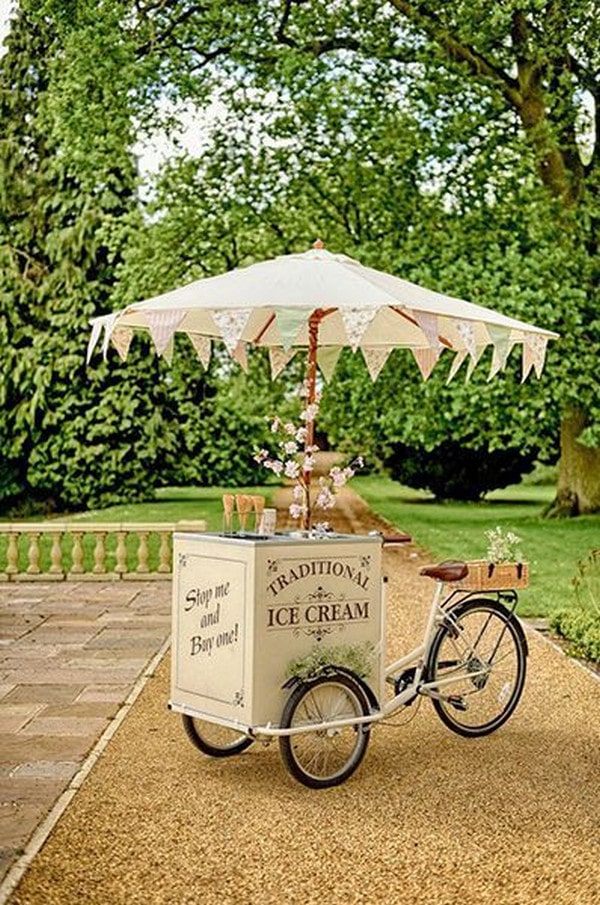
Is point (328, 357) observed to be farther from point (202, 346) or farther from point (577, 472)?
point (577, 472)

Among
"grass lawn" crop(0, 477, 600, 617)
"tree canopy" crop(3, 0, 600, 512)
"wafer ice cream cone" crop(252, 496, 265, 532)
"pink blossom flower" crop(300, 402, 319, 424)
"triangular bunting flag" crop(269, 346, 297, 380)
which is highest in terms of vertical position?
"tree canopy" crop(3, 0, 600, 512)

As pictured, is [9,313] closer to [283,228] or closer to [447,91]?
[283,228]

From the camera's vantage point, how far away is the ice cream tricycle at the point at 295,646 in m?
6.43

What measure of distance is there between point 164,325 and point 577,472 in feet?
53.9

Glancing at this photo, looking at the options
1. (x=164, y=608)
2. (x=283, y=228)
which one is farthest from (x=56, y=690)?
(x=283, y=228)

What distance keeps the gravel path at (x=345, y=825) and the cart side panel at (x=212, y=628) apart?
36 cm

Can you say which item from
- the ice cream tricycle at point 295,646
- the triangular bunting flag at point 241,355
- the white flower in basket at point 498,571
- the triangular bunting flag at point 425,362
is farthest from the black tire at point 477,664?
the triangular bunting flag at point 241,355

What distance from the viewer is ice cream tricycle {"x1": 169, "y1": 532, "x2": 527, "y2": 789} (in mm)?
6434

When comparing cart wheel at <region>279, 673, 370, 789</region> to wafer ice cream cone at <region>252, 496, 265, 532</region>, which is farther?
wafer ice cream cone at <region>252, 496, 265, 532</region>

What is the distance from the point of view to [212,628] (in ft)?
22.0

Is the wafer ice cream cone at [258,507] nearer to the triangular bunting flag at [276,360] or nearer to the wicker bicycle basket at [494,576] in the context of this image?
the wicker bicycle basket at [494,576]

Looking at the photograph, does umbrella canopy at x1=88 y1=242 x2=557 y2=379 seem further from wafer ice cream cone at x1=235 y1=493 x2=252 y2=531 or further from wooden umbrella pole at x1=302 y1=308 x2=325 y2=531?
wafer ice cream cone at x1=235 y1=493 x2=252 y2=531

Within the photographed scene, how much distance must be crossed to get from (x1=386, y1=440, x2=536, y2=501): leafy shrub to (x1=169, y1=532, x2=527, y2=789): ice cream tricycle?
20.9 metres

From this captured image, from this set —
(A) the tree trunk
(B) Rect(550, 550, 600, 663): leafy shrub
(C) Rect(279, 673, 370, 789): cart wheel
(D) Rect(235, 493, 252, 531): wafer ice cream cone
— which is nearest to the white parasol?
(D) Rect(235, 493, 252, 531): wafer ice cream cone
